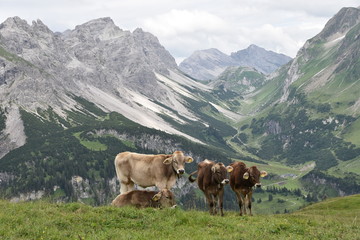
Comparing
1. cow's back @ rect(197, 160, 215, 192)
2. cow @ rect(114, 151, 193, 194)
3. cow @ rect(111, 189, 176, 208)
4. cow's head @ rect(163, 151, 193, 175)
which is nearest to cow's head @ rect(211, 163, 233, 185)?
cow's back @ rect(197, 160, 215, 192)

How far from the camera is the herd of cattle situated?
2844cm

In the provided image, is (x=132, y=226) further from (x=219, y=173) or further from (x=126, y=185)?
(x=126, y=185)

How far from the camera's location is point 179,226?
22.3 m

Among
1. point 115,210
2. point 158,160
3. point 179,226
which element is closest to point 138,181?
point 158,160

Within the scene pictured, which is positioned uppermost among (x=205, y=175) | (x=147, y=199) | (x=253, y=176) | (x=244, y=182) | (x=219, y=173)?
(x=253, y=176)

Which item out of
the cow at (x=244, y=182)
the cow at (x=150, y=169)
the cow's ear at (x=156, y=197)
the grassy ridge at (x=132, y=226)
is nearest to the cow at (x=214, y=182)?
the cow at (x=150, y=169)

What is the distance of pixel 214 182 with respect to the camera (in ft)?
97.3

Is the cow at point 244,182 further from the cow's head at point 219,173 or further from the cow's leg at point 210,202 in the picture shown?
the cow's leg at point 210,202

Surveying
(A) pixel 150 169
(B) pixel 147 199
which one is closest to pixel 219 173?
(A) pixel 150 169

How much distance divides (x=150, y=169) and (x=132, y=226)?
8.67 metres

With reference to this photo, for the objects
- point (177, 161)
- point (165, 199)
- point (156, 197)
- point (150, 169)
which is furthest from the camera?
point (150, 169)

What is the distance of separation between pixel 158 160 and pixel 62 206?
843 centimetres

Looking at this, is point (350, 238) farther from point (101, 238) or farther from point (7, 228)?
point (7, 228)

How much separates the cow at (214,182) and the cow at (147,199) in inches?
132
